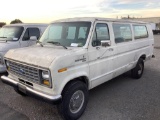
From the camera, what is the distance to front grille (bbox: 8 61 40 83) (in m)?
3.42

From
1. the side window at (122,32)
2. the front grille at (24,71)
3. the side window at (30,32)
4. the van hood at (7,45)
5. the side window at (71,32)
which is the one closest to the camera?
the front grille at (24,71)

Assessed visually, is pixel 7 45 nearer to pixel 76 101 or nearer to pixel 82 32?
pixel 82 32

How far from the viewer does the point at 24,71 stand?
368 cm

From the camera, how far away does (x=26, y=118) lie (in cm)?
379

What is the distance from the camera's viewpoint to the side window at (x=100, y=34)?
4.07m

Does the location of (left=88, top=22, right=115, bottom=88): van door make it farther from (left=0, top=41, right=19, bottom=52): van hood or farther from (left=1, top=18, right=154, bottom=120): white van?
(left=0, top=41, right=19, bottom=52): van hood

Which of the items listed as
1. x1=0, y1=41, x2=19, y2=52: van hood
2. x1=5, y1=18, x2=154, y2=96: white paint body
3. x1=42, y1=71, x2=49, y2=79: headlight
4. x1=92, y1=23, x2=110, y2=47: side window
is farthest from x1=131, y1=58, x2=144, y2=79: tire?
x1=0, y1=41, x2=19, y2=52: van hood

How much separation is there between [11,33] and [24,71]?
4240 mm

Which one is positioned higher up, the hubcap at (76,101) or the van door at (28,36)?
the van door at (28,36)

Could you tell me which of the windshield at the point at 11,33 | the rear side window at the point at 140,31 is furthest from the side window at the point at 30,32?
the rear side window at the point at 140,31

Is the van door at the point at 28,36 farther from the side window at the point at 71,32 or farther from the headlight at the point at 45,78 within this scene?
the headlight at the point at 45,78

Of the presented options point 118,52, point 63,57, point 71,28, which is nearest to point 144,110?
point 118,52

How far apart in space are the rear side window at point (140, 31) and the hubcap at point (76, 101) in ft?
10.5

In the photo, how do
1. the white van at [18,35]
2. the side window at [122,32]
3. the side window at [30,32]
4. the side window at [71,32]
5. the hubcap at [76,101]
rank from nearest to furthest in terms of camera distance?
the hubcap at [76,101] < the side window at [71,32] < the side window at [122,32] < the white van at [18,35] < the side window at [30,32]
